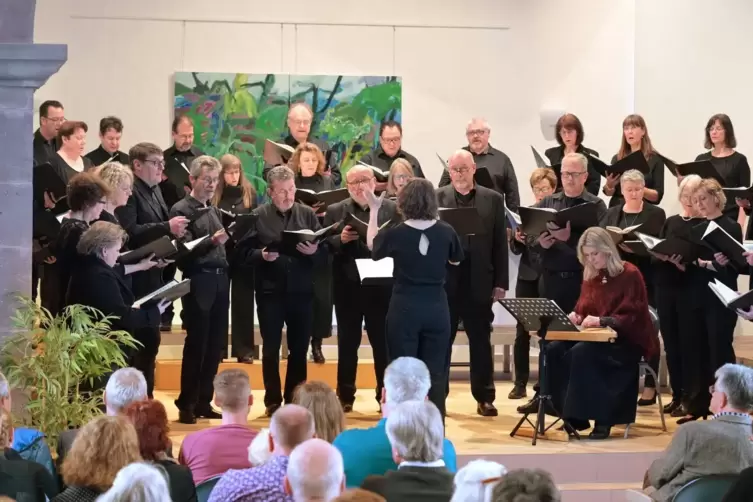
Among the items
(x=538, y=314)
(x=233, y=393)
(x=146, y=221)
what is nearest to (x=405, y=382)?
(x=233, y=393)

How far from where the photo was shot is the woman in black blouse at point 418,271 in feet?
21.6

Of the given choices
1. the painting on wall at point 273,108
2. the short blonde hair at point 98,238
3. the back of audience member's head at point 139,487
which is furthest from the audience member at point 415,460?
the painting on wall at point 273,108

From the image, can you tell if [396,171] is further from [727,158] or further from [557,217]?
A: [727,158]

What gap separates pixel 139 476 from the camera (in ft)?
10.3

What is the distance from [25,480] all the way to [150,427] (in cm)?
46

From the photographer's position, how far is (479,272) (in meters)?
7.63

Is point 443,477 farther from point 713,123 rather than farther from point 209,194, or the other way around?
point 713,123

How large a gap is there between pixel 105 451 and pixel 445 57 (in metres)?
7.62

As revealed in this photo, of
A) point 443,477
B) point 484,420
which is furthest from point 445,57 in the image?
point 443,477

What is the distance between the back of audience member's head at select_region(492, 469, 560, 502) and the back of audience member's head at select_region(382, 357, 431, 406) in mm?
1872

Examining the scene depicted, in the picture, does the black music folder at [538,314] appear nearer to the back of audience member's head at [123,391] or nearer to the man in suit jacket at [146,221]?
the man in suit jacket at [146,221]

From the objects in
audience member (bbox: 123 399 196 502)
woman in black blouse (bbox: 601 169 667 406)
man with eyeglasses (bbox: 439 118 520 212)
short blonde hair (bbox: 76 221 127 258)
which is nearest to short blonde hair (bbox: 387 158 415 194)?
man with eyeglasses (bbox: 439 118 520 212)

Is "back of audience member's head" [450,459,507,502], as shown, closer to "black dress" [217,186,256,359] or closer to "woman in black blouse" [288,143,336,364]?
"woman in black blouse" [288,143,336,364]

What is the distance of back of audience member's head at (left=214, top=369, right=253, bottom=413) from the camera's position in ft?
14.9
